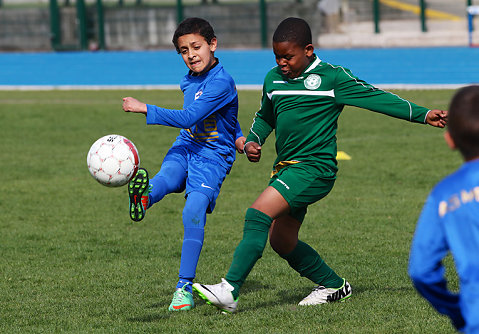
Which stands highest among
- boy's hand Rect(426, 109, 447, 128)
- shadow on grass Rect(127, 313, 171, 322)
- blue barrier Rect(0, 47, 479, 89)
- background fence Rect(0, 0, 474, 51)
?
boy's hand Rect(426, 109, 447, 128)

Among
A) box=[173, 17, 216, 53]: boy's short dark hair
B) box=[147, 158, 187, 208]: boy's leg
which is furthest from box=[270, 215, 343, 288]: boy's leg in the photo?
box=[173, 17, 216, 53]: boy's short dark hair

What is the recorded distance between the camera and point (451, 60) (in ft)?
69.8

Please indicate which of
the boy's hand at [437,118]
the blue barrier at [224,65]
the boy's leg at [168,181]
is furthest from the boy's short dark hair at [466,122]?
the blue barrier at [224,65]

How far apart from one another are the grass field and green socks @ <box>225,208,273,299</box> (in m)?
0.28

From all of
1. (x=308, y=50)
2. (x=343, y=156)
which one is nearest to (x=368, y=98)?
(x=308, y=50)

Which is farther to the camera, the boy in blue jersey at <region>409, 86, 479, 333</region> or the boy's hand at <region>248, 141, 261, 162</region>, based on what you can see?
the boy's hand at <region>248, 141, 261, 162</region>

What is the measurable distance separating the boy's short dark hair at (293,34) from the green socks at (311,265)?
118 cm

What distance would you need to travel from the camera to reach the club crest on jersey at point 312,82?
4.75m

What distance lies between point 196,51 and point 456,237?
3094mm

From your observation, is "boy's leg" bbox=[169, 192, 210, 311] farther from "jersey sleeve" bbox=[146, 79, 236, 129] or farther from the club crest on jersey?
the club crest on jersey

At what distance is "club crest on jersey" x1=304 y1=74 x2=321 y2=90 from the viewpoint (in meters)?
4.75

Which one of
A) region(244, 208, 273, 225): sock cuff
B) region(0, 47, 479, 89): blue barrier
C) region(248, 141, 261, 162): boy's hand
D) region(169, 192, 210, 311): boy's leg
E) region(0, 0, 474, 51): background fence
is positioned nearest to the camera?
region(244, 208, 273, 225): sock cuff

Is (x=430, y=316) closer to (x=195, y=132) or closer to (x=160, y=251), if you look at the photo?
(x=195, y=132)

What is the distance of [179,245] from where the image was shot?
6.84 m
